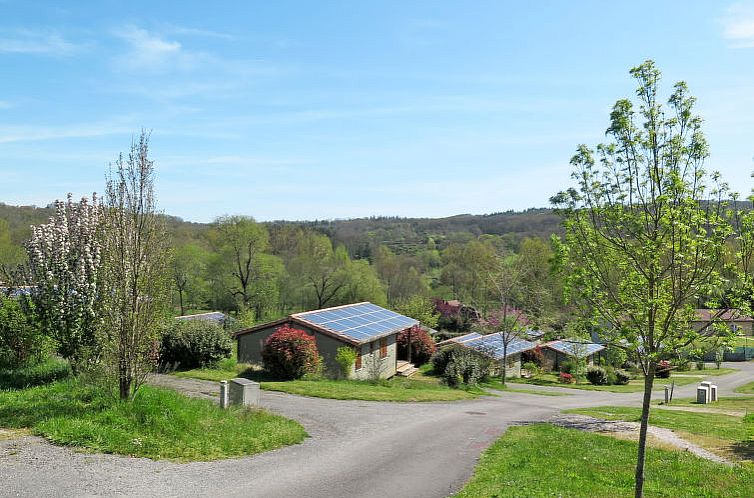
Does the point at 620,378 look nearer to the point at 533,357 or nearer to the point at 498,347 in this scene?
the point at 533,357

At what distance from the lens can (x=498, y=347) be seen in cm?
4428

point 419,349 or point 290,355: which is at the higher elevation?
point 290,355

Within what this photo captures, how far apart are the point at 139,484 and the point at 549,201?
32.1ft

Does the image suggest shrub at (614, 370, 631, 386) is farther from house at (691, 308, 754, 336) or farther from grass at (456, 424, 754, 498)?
house at (691, 308, 754, 336)

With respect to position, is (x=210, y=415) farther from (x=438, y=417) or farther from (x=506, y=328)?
(x=506, y=328)

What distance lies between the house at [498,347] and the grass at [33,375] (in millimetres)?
27505

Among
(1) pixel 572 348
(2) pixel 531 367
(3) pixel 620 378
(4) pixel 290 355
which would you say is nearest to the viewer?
(4) pixel 290 355

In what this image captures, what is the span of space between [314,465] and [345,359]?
655 inches

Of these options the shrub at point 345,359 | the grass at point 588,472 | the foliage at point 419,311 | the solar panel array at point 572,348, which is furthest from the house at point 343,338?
the foliage at point 419,311

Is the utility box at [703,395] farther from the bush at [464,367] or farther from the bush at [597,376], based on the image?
the bush at [597,376]

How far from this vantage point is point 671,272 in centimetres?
1034

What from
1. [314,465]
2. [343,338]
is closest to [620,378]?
[343,338]

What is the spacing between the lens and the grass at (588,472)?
38.2 ft

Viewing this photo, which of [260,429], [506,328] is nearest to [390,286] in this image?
[506,328]
